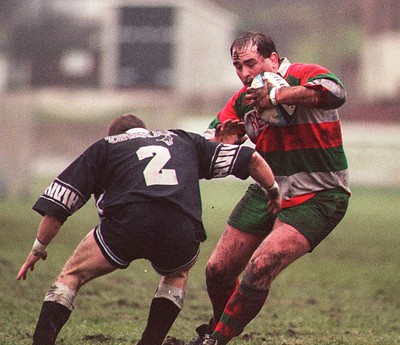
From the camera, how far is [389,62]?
5269cm

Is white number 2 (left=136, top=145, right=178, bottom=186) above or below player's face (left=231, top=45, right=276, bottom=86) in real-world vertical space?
below

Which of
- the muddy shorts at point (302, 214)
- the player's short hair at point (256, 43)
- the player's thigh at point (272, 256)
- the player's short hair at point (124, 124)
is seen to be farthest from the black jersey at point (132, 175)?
the player's short hair at point (256, 43)

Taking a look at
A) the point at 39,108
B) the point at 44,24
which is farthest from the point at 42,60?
the point at 39,108

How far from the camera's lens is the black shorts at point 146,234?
19.5ft

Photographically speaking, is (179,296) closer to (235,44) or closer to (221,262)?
(221,262)

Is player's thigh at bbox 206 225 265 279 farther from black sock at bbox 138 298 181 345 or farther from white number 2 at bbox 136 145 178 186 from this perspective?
white number 2 at bbox 136 145 178 186

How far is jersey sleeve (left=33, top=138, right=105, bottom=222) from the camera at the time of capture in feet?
19.5

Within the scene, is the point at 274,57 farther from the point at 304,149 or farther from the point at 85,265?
the point at 85,265

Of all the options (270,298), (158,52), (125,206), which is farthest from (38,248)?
(158,52)

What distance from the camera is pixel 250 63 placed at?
6.55m

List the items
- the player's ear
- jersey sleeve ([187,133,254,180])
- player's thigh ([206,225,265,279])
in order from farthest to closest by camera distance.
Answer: player's thigh ([206,225,265,279])
the player's ear
jersey sleeve ([187,133,254,180])

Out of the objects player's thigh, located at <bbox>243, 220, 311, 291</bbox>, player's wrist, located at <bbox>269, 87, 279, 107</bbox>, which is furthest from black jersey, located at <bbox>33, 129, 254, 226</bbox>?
player's thigh, located at <bbox>243, 220, 311, 291</bbox>

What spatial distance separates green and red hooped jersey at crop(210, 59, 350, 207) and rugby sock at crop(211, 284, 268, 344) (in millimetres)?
596

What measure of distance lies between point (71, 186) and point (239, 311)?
4.01ft
